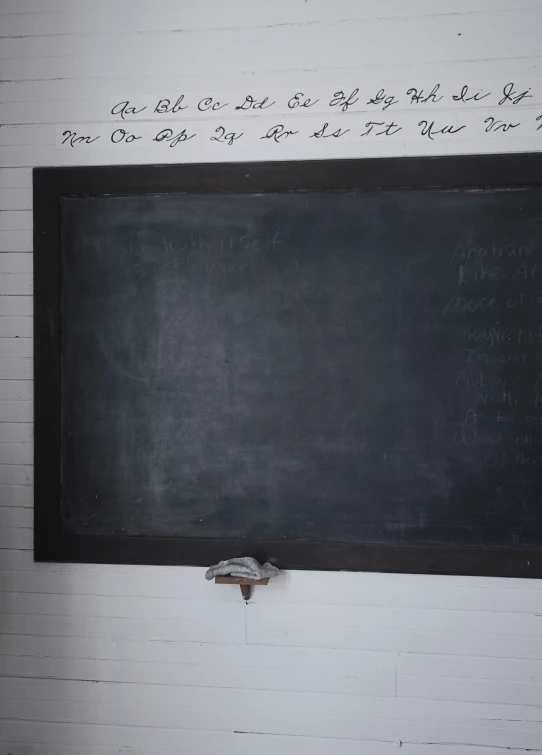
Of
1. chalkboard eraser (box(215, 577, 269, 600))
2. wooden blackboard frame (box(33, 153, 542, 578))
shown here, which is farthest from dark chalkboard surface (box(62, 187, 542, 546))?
chalkboard eraser (box(215, 577, 269, 600))

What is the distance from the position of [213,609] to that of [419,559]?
2.07 feet

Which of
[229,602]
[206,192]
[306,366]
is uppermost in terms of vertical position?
[206,192]

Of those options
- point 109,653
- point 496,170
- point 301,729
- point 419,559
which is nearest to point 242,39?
point 496,170

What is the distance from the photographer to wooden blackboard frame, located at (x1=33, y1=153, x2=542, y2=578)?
1.85 metres

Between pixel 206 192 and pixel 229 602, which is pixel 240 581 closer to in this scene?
pixel 229 602

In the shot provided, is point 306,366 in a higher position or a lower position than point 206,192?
lower

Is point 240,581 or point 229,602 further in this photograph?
point 229,602

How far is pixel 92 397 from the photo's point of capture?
197 cm

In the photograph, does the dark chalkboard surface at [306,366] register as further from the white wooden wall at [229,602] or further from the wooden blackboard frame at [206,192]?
the white wooden wall at [229,602]

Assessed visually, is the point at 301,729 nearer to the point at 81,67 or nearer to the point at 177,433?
the point at 177,433

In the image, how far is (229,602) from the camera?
195 cm

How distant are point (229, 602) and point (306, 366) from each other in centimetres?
75

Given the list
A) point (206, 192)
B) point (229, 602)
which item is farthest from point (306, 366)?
point (229, 602)

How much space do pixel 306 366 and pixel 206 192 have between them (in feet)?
1.97
